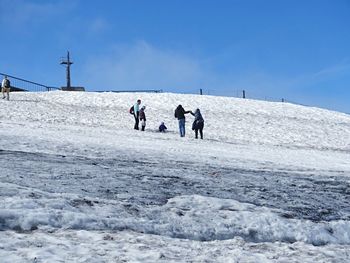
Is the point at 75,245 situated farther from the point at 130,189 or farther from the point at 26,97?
→ the point at 26,97

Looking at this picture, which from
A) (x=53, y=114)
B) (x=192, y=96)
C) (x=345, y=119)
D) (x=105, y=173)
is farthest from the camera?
(x=192, y=96)

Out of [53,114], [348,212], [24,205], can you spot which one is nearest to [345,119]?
[53,114]

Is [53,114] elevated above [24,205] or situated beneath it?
elevated above

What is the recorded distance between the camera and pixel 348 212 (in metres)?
7.26

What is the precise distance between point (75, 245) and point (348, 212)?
4.52 metres

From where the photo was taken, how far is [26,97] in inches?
1475

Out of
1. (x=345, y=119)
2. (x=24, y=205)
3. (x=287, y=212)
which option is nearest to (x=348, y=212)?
(x=287, y=212)

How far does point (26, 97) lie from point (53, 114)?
8.74 m

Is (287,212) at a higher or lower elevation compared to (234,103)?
lower

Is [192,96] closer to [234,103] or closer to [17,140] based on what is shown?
[234,103]

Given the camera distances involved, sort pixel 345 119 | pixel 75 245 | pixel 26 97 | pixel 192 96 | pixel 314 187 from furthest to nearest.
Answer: pixel 192 96, pixel 345 119, pixel 26 97, pixel 314 187, pixel 75 245

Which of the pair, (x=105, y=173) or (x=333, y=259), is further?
(x=105, y=173)

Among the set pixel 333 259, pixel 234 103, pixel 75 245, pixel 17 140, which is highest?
pixel 234 103

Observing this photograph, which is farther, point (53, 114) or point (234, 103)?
point (234, 103)
